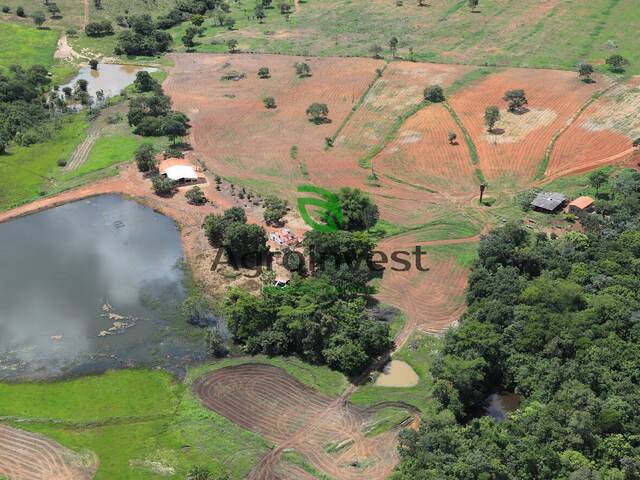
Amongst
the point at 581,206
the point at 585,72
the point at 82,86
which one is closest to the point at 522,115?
the point at 585,72

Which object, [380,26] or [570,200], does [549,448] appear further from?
[380,26]

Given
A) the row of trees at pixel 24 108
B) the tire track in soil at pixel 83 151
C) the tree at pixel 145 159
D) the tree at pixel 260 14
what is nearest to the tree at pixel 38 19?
the row of trees at pixel 24 108

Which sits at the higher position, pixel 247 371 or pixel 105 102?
pixel 105 102

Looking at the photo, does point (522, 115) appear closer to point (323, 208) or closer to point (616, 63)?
point (616, 63)

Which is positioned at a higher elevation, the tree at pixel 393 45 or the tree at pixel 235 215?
the tree at pixel 393 45

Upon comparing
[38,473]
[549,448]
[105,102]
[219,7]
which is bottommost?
[38,473]

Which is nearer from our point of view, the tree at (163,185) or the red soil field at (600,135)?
the tree at (163,185)

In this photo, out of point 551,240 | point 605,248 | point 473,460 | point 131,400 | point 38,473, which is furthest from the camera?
point 551,240

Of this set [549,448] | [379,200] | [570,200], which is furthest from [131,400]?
[570,200]

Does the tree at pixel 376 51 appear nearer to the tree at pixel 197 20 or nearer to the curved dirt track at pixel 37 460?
the tree at pixel 197 20
